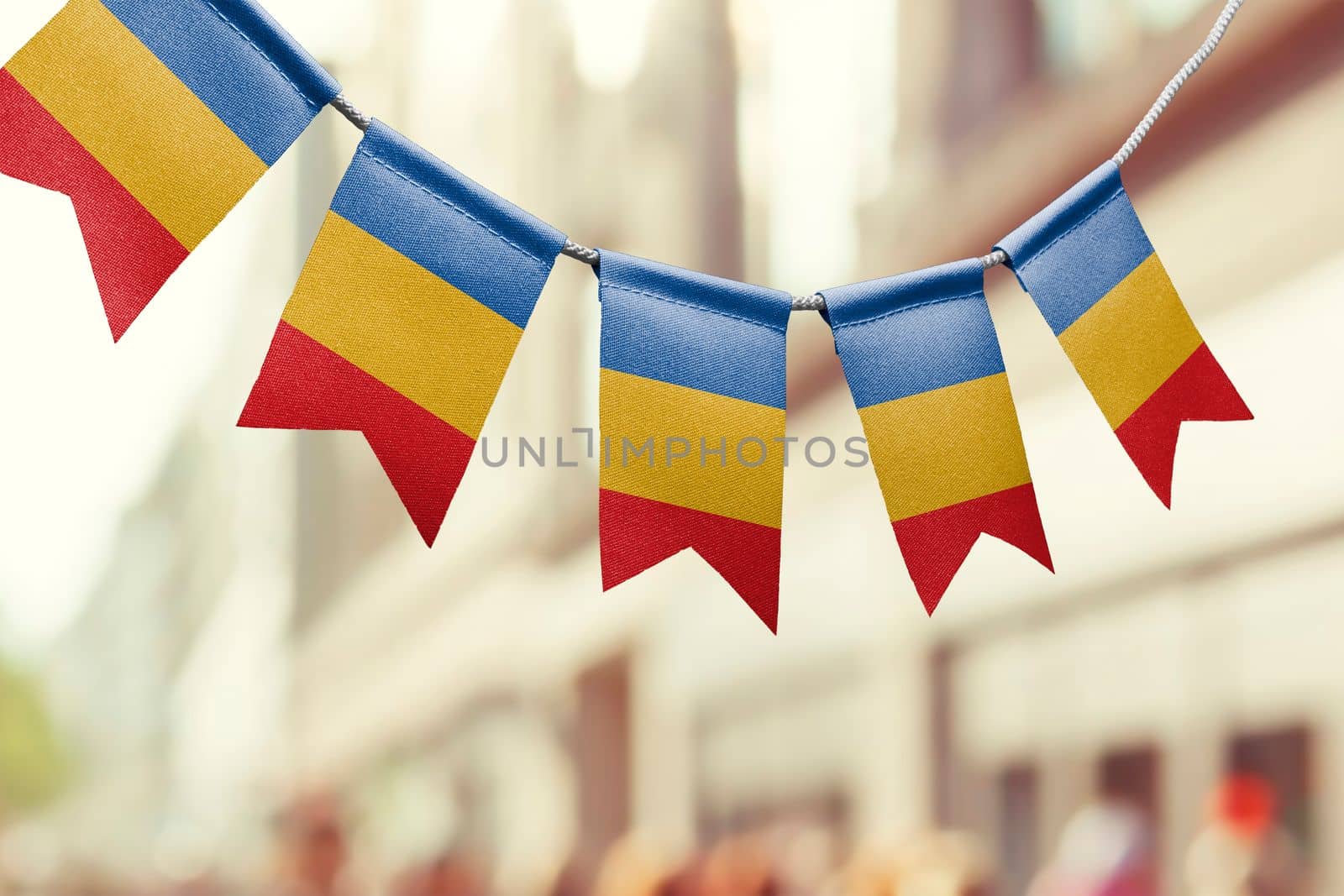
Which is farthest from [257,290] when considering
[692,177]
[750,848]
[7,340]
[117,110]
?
[117,110]

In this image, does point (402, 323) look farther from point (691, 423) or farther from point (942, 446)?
point (942, 446)

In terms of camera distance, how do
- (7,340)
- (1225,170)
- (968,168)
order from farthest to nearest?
(7,340) < (968,168) < (1225,170)

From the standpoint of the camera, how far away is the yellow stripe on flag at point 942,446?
140 centimetres

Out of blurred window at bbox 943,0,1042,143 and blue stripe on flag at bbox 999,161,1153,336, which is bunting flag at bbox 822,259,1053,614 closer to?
blue stripe on flag at bbox 999,161,1153,336

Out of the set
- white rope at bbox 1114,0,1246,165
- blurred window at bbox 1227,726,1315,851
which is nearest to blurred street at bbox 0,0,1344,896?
blurred window at bbox 1227,726,1315,851

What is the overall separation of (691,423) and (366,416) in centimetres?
30

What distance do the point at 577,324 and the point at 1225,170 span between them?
6.56 m

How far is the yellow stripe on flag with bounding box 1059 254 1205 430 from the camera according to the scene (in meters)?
1.46

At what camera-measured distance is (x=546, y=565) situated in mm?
10031

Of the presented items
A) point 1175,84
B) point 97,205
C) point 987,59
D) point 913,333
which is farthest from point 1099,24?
point 97,205

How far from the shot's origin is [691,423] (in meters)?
1.36

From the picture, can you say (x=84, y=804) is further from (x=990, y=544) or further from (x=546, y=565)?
(x=990, y=544)

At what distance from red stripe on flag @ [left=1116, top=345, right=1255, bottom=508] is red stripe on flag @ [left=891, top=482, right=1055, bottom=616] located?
137 millimetres

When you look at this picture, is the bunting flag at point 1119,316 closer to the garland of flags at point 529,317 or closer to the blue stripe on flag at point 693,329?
the garland of flags at point 529,317
